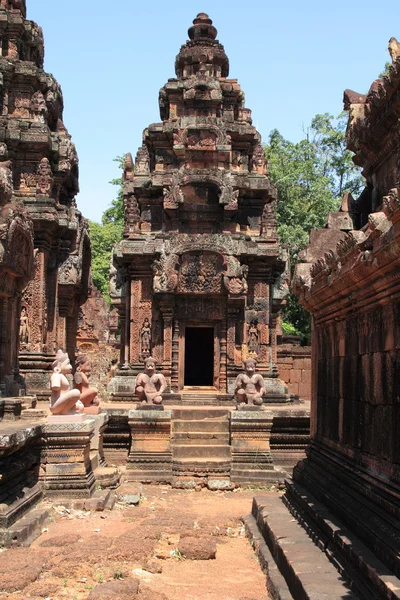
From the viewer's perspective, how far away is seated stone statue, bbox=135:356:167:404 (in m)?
11.6

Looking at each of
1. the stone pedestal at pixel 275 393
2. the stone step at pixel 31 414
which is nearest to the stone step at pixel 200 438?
the stone step at pixel 31 414

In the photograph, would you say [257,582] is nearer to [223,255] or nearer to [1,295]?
[1,295]

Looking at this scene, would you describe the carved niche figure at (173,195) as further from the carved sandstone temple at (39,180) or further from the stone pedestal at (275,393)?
the stone pedestal at (275,393)

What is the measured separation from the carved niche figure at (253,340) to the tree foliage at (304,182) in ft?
34.9

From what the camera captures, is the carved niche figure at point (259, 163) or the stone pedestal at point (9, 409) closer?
the stone pedestal at point (9, 409)

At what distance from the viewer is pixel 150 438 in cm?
1137

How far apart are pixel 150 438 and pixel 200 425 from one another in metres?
1.16

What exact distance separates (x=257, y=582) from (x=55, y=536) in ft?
8.19

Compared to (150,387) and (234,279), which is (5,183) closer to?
(150,387)

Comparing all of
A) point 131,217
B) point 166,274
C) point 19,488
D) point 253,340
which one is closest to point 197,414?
point 253,340

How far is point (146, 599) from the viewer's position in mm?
5066

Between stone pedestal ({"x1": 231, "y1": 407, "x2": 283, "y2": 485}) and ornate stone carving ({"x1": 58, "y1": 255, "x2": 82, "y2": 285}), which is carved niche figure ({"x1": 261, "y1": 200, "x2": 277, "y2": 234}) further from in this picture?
stone pedestal ({"x1": 231, "y1": 407, "x2": 283, "y2": 485})

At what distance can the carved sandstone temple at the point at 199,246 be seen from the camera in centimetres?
1542

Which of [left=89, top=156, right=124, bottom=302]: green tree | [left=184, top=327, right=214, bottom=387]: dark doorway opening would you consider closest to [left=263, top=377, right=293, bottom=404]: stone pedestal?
[left=184, top=327, right=214, bottom=387]: dark doorway opening
